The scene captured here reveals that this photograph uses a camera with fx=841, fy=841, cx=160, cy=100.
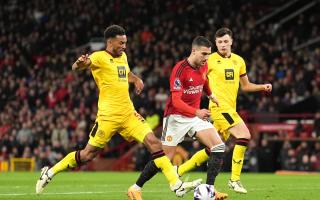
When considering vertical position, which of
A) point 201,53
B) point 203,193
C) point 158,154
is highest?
point 201,53

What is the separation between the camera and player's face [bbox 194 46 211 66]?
12023 millimetres

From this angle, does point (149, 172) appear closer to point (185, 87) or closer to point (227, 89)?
point (185, 87)

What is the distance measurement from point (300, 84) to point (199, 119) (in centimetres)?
1647

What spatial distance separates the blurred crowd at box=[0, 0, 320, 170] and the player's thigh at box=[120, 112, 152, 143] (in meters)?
13.9

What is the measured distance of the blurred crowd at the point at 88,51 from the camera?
29344 millimetres

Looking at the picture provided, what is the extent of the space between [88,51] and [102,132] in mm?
24886

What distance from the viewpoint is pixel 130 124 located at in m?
12.2

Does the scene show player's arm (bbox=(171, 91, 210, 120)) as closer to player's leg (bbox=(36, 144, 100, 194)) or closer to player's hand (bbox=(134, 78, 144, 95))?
player's hand (bbox=(134, 78, 144, 95))

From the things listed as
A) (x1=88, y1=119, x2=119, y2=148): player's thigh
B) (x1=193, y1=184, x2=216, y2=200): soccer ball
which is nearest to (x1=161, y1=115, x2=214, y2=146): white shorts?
(x1=88, y1=119, x2=119, y2=148): player's thigh

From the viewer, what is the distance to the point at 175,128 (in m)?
12.5

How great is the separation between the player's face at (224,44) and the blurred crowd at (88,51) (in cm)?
1141

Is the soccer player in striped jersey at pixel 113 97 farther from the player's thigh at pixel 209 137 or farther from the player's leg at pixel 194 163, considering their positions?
the player's leg at pixel 194 163

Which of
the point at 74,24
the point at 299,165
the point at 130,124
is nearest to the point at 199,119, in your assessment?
the point at 130,124

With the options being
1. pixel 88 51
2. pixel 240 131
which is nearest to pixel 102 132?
pixel 240 131
